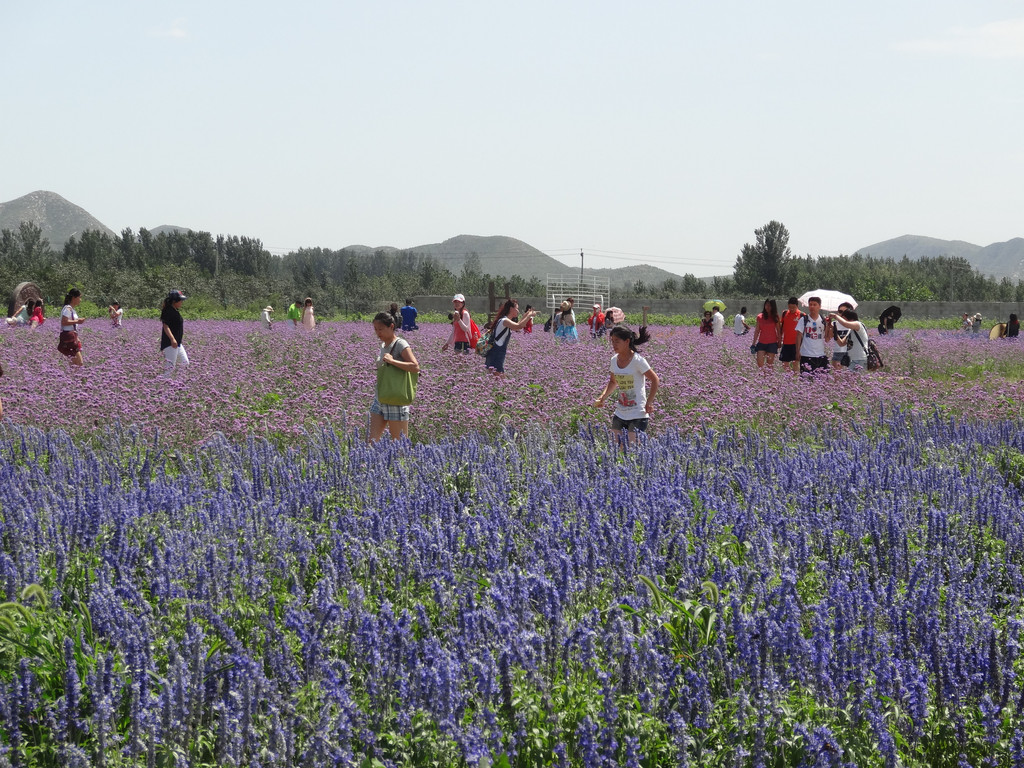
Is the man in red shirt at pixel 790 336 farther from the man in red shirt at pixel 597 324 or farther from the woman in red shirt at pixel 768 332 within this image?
the man in red shirt at pixel 597 324

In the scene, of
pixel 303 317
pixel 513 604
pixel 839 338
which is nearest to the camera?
pixel 513 604

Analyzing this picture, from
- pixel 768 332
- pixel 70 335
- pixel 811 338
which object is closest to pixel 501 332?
pixel 811 338

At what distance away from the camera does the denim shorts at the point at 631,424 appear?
306 inches

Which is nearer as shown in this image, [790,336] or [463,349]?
[790,336]

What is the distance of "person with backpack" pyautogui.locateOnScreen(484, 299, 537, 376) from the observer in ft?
37.5

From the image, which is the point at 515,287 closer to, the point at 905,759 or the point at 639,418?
the point at 639,418

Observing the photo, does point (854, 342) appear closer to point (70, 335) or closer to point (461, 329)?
point (461, 329)

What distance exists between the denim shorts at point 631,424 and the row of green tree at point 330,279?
40.8 meters

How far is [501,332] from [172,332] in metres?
4.25

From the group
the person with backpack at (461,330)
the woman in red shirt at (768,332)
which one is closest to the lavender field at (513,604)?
the woman in red shirt at (768,332)

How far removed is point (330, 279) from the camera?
264 ft

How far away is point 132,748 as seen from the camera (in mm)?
2545

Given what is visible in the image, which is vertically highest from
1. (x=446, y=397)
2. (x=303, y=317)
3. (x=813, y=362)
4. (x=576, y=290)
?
(x=576, y=290)

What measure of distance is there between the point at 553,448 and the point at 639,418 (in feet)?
3.53
